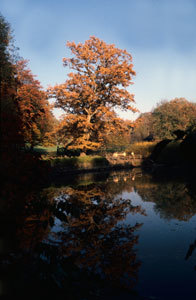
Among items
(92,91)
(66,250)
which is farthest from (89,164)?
(66,250)

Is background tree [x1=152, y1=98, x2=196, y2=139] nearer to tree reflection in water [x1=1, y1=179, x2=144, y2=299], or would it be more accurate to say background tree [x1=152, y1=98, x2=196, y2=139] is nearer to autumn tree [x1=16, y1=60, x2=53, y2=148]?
autumn tree [x1=16, y1=60, x2=53, y2=148]

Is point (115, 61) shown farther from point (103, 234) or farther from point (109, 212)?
point (103, 234)

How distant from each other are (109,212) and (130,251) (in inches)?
165

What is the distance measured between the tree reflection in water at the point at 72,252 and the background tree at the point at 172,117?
5517 cm

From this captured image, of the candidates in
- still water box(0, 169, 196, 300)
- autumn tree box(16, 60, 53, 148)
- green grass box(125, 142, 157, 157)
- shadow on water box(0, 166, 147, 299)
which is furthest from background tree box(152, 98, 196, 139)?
shadow on water box(0, 166, 147, 299)

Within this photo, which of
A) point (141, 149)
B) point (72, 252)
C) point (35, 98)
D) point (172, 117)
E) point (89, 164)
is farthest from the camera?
point (172, 117)

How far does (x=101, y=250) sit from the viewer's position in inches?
A: 262

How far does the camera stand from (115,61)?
34.2 metres

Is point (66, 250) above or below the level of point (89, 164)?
below

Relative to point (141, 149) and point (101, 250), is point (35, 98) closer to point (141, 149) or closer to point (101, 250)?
point (141, 149)

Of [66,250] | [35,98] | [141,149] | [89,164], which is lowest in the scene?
[66,250]

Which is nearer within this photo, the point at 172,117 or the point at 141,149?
the point at 141,149

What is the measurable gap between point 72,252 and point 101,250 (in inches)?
29.4

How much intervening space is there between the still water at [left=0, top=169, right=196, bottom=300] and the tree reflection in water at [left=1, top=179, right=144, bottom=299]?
0.01 metres
